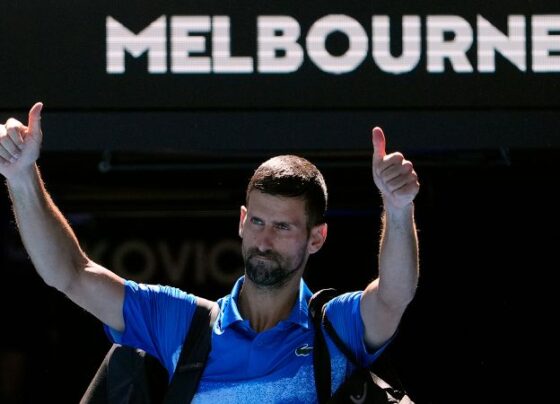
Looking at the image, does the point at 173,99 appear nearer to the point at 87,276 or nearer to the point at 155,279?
the point at 87,276

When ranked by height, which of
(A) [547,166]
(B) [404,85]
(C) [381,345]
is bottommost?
(C) [381,345]

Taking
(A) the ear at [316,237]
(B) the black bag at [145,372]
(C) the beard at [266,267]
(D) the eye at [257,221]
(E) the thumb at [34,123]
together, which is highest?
(E) the thumb at [34,123]

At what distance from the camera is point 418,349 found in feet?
A: 18.3

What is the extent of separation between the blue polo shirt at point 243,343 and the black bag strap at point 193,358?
0.07ft

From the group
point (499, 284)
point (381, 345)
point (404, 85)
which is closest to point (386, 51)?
point (404, 85)

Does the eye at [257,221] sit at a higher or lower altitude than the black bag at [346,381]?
higher

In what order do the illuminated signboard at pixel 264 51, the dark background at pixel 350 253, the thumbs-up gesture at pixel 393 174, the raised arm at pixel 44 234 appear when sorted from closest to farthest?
the thumbs-up gesture at pixel 393 174 < the raised arm at pixel 44 234 < the illuminated signboard at pixel 264 51 < the dark background at pixel 350 253

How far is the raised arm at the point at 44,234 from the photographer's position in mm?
3270

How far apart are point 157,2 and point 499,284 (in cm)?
214

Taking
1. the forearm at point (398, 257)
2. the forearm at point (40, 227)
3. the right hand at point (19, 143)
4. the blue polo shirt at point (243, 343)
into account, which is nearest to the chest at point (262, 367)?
the blue polo shirt at point (243, 343)

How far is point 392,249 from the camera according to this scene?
129 inches


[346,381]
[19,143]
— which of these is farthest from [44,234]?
[346,381]

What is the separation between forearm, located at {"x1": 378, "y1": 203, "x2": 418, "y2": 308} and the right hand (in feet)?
2.97

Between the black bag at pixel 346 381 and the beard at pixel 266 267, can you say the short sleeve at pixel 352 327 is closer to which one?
the black bag at pixel 346 381
